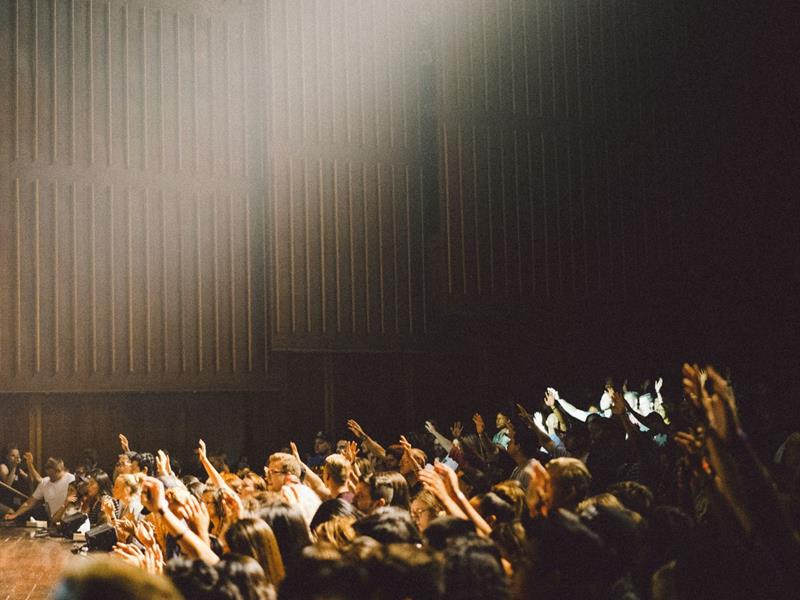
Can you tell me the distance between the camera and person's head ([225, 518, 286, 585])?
3281 millimetres

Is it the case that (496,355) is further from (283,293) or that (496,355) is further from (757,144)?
(757,144)

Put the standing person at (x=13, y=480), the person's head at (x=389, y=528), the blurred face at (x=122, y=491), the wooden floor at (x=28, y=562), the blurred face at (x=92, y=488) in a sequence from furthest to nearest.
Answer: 1. the standing person at (x=13, y=480)
2. the blurred face at (x=92, y=488)
3. the wooden floor at (x=28, y=562)
4. the blurred face at (x=122, y=491)
5. the person's head at (x=389, y=528)

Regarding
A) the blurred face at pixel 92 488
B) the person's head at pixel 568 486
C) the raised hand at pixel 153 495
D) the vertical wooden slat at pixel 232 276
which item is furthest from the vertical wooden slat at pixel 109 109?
the person's head at pixel 568 486

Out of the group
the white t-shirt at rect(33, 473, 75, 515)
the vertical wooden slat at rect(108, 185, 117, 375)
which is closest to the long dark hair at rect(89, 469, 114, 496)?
the white t-shirt at rect(33, 473, 75, 515)

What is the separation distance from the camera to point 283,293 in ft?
43.7

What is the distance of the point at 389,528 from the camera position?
3496mm

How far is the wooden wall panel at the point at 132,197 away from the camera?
1239 cm

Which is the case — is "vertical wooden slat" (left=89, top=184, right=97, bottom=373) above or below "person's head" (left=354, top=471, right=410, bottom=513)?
above

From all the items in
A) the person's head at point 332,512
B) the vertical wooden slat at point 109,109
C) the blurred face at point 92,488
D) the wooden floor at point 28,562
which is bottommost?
the wooden floor at point 28,562

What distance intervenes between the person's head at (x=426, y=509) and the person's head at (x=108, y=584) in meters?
3.12

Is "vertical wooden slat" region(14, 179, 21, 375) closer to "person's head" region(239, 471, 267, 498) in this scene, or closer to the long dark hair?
the long dark hair

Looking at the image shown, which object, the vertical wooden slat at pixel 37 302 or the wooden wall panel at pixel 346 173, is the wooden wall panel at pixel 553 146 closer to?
the wooden wall panel at pixel 346 173

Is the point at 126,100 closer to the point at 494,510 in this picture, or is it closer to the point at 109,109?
the point at 109,109

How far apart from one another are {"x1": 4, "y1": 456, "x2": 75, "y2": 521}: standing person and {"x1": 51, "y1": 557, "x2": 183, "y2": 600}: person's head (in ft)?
35.6
